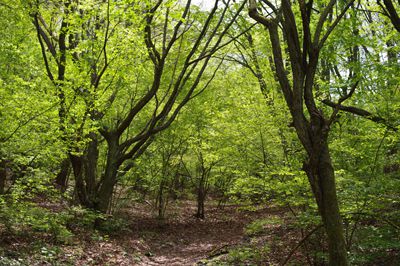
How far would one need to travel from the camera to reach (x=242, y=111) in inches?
460

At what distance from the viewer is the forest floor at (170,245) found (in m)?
7.79

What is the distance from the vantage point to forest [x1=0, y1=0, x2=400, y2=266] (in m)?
4.66

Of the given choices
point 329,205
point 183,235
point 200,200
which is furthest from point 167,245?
point 329,205

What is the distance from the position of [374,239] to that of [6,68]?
11.5m

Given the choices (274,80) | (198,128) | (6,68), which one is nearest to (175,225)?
(198,128)

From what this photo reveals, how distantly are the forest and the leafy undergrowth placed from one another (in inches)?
2.3

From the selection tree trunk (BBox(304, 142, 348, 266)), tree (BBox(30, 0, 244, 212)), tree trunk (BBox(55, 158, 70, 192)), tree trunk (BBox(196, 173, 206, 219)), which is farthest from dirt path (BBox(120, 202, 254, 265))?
tree trunk (BBox(304, 142, 348, 266))

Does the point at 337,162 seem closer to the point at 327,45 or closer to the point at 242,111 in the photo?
the point at 327,45

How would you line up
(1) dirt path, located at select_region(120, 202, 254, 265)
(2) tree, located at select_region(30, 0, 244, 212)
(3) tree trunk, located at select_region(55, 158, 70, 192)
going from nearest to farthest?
(2) tree, located at select_region(30, 0, 244, 212) < (1) dirt path, located at select_region(120, 202, 254, 265) < (3) tree trunk, located at select_region(55, 158, 70, 192)

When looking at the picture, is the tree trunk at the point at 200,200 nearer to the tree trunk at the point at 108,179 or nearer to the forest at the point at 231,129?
the forest at the point at 231,129

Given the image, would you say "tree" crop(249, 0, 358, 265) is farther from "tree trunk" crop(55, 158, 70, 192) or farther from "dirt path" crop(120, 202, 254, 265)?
"tree trunk" crop(55, 158, 70, 192)

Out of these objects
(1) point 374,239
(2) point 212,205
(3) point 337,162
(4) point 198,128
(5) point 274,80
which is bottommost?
(2) point 212,205

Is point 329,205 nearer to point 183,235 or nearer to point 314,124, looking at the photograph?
point 314,124

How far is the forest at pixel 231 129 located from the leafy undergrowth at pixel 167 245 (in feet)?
0.19
